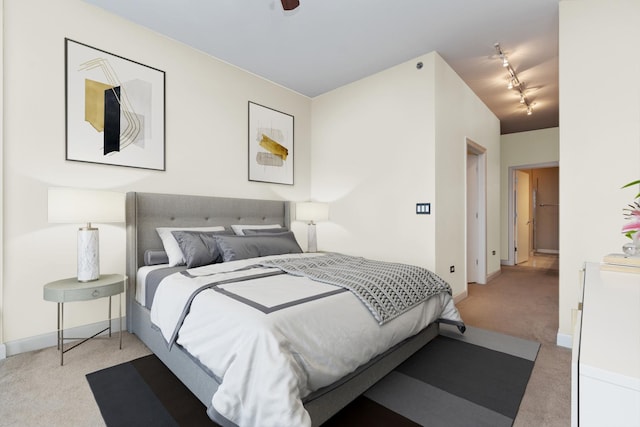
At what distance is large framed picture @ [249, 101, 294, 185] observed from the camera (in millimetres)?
3848

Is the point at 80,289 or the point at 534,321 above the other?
the point at 80,289

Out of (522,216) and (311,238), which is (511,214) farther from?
(311,238)

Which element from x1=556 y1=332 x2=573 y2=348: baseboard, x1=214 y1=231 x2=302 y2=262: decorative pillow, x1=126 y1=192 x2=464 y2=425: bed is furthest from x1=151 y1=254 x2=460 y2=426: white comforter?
x1=556 y1=332 x2=573 y2=348: baseboard

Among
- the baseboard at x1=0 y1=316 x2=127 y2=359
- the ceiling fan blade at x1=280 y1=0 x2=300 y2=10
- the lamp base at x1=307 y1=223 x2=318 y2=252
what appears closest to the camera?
the ceiling fan blade at x1=280 y1=0 x2=300 y2=10

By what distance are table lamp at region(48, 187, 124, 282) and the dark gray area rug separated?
2.58ft

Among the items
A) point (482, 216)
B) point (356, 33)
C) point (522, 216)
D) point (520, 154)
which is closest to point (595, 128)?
point (356, 33)

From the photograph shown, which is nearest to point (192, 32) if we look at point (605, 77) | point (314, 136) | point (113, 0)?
point (113, 0)

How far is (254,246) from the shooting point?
2.86 metres

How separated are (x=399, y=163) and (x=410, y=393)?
2.50 metres

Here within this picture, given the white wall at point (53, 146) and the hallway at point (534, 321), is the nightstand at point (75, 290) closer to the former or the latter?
the white wall at point (53, 146)

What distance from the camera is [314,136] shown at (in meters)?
4.63

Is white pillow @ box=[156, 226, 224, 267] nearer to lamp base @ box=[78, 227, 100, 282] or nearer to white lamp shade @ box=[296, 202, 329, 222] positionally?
lamp base @ box=[78, 227, 100, 282]

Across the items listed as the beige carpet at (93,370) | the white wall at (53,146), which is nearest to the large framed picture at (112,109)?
the white wall at (53,146)

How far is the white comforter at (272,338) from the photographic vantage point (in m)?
1.18
